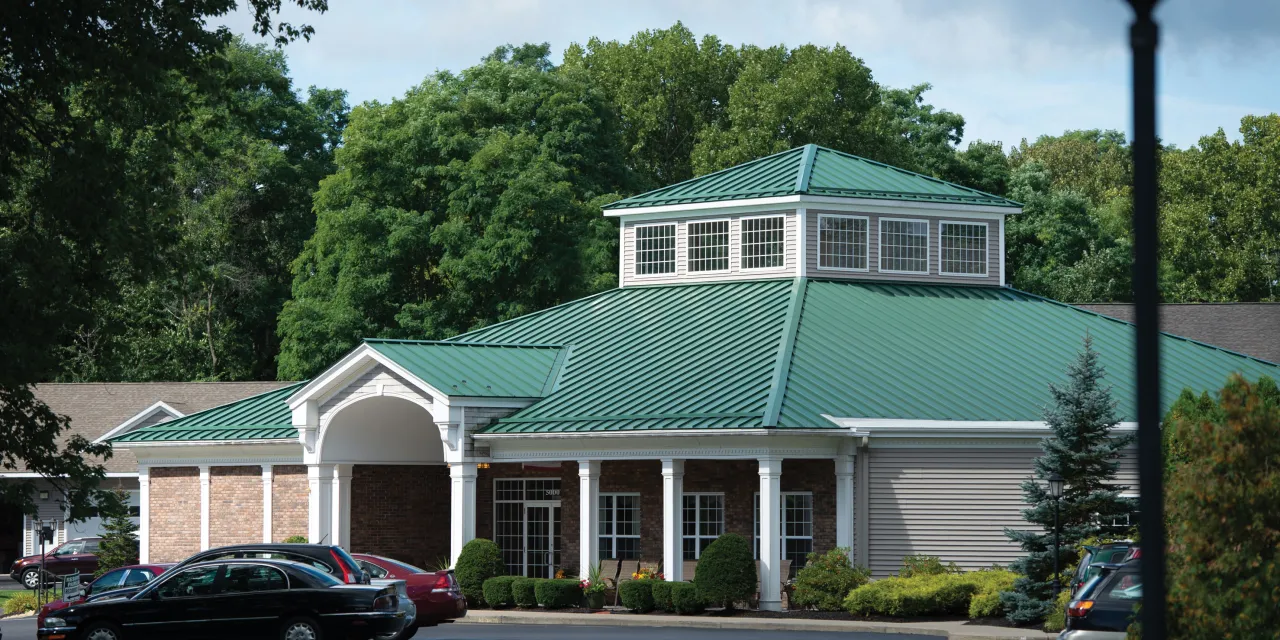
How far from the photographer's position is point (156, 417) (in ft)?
187

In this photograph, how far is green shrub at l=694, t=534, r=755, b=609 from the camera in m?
34.5

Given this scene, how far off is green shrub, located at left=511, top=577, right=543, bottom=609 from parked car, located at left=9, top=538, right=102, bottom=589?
1890 centimetres

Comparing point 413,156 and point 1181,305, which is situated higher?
point 413,156

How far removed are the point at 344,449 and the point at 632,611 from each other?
29.3 ft

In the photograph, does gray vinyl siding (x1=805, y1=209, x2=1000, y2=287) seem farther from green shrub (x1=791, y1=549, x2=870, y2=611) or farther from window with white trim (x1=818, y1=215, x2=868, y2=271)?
green shrub (x1=791, y1=549, x2=870, y2=611)

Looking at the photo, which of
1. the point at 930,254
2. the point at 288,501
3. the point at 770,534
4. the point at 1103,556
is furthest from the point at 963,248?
the point at 1103,556

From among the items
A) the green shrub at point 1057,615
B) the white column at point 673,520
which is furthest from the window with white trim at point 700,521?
the green shrub at point 1057,615

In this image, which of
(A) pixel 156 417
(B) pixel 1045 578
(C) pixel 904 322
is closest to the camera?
(B) pixel 1045 578

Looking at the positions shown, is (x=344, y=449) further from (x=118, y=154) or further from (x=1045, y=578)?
(x=118, y=154)

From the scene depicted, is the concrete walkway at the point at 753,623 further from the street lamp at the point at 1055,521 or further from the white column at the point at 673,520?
the white column at the point at 673,520

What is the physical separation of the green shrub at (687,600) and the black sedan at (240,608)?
11015mm

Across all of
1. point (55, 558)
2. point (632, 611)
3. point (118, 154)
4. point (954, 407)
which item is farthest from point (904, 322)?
point (55, 558)

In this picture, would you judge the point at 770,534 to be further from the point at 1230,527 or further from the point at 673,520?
the point at 1230,527

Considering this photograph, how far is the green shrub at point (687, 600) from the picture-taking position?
34.8 m
